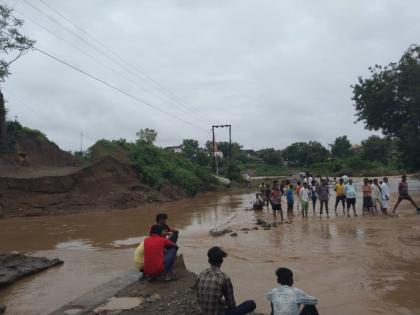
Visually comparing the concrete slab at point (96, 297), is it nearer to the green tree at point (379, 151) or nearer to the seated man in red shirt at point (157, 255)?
the seated man in red shirt at point (157, 255)

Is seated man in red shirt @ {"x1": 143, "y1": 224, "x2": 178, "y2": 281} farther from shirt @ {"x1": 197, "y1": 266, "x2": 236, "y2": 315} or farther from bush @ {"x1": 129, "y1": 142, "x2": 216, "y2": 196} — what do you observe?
bush @ {"x1": 129, "y1": 142, "x2": 216, "y2": 196}

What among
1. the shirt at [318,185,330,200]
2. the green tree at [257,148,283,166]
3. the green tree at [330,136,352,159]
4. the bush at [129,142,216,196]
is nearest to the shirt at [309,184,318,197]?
the shirt at [318,185,330,200]

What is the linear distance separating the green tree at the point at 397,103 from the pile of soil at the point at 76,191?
1721 centimetres

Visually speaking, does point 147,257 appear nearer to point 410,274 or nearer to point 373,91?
point 410,274

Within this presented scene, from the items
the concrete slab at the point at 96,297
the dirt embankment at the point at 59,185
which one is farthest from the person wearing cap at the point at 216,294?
the dirt embankment at the point at 59,185

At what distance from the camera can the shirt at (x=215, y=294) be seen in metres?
5.19

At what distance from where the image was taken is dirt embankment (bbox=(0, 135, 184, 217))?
25.8m

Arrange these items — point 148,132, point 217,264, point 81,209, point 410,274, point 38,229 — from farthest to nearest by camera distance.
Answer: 1. point 148,132
2. point 81,209
3. point 38,229
4. point 410,274
5. point 217,264

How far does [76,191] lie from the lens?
2850 centimetres

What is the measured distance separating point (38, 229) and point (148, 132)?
43.2 m

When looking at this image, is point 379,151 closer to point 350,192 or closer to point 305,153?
point 305,153

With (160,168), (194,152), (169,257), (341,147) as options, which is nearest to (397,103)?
(160,168)

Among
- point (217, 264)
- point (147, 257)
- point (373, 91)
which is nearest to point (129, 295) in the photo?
point (147, 257)

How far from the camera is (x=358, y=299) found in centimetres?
746
